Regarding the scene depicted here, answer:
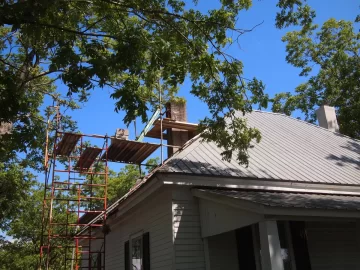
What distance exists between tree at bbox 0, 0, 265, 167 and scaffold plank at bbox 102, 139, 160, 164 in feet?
12.5

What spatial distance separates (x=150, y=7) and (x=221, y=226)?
5131 millimetres

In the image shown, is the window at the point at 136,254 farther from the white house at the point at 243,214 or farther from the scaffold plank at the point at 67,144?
the scaffold plank at the point at 67,144

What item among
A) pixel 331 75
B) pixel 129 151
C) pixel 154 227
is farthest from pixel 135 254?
pixel 331 75

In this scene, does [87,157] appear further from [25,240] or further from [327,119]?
[25,240]

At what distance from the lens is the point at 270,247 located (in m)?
6.16

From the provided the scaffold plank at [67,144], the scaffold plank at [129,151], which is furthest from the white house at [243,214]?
the scaffold plank at [67,144]

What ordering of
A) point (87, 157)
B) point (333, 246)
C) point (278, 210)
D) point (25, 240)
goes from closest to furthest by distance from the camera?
point (278, 210)
point (333, 246)
point (87, 157)
point (25, 240)

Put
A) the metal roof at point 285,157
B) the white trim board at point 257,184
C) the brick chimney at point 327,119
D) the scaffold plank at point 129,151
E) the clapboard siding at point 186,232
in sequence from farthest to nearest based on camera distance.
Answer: the brick chimney at point 327,119 → the scaffold plank at point 129,151 → the metal roof at point 285,157 → the white trim board at point 257,184 → the clapboard siding at point 186,232

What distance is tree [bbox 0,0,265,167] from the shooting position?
635cm

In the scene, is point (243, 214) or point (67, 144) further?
point (67, 144)

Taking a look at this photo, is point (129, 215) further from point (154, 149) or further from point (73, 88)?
point (73, 88)

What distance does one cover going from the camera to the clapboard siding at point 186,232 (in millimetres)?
7914

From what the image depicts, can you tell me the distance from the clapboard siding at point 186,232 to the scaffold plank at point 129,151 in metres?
4.39

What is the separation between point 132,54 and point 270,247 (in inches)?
166
